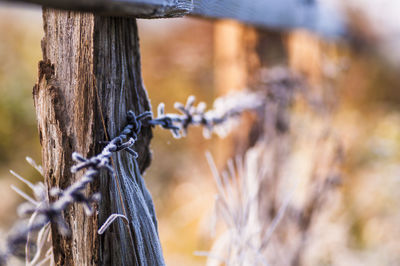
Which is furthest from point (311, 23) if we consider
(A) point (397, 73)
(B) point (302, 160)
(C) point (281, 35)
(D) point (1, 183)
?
(D) point (1, 183)

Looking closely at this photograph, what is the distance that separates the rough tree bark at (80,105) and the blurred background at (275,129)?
0.63 metres

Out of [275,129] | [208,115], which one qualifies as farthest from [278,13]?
[208,115]

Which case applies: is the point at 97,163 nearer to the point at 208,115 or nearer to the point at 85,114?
the point at 85,114

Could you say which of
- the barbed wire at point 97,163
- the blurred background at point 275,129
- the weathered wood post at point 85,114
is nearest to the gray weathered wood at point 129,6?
the weathered wood post at point 85,114

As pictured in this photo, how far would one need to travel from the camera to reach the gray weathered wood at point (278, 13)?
3.58 feet

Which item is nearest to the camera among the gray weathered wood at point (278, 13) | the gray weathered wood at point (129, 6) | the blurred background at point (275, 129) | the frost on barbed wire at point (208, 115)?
the gray weathered wood at point (129, 6)

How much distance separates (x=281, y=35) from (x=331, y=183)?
779 millimetres

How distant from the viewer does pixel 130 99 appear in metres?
0.77

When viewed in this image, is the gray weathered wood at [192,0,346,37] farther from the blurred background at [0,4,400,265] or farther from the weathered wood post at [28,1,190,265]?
the weathered wood post at [28,1,190,265]

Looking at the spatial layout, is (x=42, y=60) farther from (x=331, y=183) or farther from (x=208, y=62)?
(x=208, y=62)

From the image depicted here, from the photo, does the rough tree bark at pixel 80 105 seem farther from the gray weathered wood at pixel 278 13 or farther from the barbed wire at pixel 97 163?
the gray weathered wood at pixel 278 13

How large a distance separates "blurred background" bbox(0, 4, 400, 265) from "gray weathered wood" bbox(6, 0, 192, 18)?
619 mm

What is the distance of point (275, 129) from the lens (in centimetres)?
196

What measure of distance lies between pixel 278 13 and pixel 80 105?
4.13 feet
